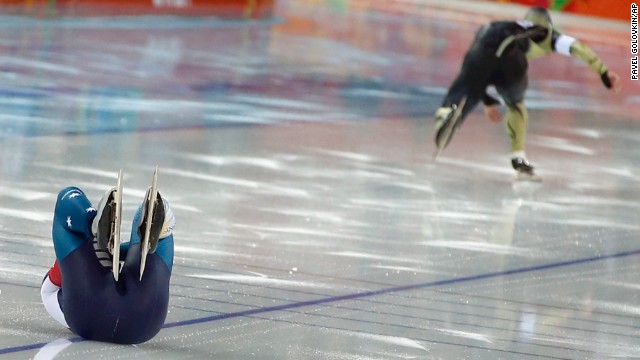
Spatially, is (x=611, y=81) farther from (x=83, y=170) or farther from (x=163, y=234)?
(x=163, y=234)

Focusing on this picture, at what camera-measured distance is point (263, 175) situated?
7.54 meters

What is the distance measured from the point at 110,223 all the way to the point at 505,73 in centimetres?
456


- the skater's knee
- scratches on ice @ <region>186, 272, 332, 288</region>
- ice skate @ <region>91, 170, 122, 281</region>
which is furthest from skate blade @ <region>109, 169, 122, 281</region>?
scratches on ice @ <region>186, 272, 332, 288</region>

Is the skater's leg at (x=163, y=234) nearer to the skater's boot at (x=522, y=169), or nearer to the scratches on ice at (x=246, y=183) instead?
the scratches on ice at (x=246, y=183)

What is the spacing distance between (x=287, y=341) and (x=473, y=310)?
3.12 feet

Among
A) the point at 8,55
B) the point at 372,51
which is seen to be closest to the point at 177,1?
the point at 372,51

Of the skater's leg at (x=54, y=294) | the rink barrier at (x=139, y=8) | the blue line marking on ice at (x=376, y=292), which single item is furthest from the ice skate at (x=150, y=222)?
the rink barrier at (x=139, y=8)

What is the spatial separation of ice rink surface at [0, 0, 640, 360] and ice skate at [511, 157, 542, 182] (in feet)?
0.35

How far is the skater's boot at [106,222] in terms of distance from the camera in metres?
3.76

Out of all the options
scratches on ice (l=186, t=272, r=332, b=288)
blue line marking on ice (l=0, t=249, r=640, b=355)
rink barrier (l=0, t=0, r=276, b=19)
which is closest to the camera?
blue line marking on ice (l=0, t=249, r=640, b=355)

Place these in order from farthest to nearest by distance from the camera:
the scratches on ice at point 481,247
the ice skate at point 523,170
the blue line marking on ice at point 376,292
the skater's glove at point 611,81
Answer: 1. the ice skate at point 523,170
2. the skater's glove at point 611,81
3. the scratches on ice at point 481,247
4. the blue line marking on ice at point 376,292

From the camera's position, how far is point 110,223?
12.5 ft

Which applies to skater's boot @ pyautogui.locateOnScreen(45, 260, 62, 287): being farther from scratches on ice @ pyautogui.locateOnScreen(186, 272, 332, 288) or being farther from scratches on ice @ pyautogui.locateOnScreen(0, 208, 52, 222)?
scratches on ice @ pyautogui.locateOnScreen(0, 208, 52, 222)

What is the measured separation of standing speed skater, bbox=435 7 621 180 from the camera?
305 inches
